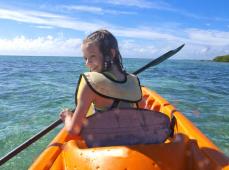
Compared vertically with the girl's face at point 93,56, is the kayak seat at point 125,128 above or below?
below

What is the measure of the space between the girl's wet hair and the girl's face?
0.03m

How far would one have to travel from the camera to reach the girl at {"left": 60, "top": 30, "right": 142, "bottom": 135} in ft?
9.46

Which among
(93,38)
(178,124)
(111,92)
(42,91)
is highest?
(93,38)

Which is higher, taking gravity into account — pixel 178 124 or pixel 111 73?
pixel 111 73

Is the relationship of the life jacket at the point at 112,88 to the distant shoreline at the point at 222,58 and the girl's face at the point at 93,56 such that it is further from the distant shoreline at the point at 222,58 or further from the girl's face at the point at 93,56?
the distant shoreline at the point at 222,58

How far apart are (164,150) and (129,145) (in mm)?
284

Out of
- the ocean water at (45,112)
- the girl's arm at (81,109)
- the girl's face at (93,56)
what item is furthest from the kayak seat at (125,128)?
the ocean water at (45,112)

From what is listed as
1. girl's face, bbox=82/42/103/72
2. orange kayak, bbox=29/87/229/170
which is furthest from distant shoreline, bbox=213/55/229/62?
girl's face, bbox=82/42/103/72

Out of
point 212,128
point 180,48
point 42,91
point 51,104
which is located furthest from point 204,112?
point 42,91

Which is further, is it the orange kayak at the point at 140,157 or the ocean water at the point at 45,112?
the ocean water at the point at 45,112

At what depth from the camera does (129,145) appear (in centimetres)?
295

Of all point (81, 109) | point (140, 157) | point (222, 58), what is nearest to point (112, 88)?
point (81, 109)

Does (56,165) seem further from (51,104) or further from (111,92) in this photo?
(51,104)

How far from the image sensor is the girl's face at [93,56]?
2.94 meters
